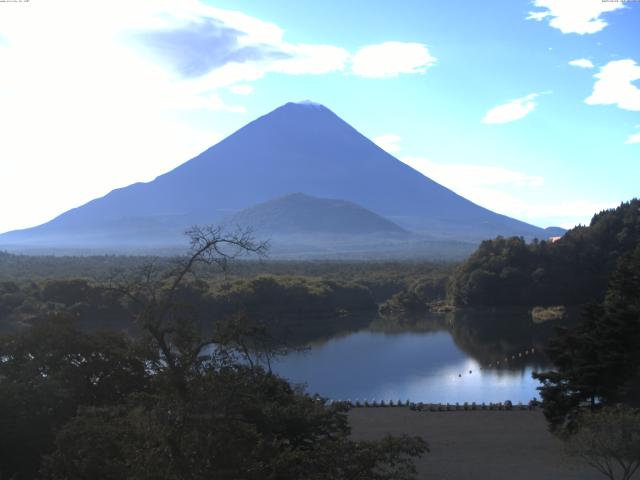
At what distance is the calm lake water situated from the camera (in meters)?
18.3

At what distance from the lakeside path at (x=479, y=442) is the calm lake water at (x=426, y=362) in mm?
3178

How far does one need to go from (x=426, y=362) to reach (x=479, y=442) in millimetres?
10818

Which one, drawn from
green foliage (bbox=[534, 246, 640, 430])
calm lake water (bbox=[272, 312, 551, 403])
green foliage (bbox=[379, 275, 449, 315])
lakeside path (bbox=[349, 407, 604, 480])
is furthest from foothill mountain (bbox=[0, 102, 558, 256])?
green foliage (bbox=[534, 246, 640, 430])

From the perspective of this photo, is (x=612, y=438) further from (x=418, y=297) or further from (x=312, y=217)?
(x=312, y=217)

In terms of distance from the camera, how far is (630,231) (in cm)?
3631

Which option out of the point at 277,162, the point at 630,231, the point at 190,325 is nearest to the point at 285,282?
the point at 630,231

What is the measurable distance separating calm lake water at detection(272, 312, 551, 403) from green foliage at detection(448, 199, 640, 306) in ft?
16.2

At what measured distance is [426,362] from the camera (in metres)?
22.5

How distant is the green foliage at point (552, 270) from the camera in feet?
118

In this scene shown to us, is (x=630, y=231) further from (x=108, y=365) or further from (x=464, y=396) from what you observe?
(x=108, y=365)

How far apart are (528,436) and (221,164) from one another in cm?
12763

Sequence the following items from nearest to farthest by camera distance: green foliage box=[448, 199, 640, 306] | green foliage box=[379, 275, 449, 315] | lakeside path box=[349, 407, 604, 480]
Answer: lakeside path box=[349, 407, 604, 480]
green foliage box=[448, 199, 640, 306]
green foliage box=[379, 275, 449, 315]

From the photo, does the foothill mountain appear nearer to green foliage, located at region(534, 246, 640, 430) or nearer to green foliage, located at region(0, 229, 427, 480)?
green foliage, located at region(534, 246, 640, 430)

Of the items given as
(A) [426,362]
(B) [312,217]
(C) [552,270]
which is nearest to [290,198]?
(B) [312,217]
